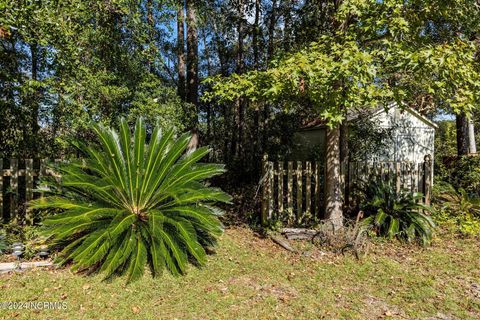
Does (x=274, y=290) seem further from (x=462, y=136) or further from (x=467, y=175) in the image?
(x=462, y=136)

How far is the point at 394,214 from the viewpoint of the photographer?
6215 mm

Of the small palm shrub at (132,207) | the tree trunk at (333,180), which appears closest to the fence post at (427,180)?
the tree trunk at (333,180)

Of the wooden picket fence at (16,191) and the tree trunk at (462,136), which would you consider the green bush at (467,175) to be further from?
the wooden picket fence at (16,191)

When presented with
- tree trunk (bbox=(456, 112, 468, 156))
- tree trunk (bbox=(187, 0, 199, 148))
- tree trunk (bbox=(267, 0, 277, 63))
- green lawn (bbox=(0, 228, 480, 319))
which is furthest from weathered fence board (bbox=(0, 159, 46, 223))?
tree trunk (bbox=(456, 112, 468, 156))

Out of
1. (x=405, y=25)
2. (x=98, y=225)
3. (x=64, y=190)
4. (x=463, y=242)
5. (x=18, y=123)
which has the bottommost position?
(x=463, y=242)

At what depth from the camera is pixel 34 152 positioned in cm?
657

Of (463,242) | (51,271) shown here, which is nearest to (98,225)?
(51,271)

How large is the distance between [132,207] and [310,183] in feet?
12.3

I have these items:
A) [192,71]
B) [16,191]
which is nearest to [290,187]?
[192,71]

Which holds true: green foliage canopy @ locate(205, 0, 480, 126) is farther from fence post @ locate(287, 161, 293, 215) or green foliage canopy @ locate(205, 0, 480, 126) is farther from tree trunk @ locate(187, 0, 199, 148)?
tree trunk @ locate(187, 0, 199, 148)

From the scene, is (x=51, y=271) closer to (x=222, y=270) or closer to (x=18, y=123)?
(x=222, y=270)

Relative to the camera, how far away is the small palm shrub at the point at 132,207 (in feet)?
13.1

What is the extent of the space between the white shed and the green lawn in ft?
18.8

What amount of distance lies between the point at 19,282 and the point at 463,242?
7380mm
